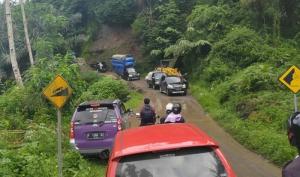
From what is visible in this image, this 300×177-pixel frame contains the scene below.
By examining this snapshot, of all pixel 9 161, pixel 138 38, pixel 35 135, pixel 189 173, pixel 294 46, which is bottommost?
pixel 138 38

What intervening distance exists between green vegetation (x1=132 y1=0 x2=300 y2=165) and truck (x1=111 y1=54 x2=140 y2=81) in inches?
107

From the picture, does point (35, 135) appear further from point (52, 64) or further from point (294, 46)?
point (294, 46)

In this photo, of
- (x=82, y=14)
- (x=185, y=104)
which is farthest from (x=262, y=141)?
(x=82, y=14)

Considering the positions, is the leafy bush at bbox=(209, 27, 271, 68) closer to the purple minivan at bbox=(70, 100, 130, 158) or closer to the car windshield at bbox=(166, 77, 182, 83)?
the car windshield at bbox=(166, 77, 182, 83)

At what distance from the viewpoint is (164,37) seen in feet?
189

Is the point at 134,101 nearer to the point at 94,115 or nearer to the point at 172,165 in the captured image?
the point at 94,115

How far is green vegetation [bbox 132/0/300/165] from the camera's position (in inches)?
740

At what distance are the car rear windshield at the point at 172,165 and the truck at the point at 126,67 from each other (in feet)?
162

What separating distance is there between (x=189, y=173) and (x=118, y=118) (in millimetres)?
8804

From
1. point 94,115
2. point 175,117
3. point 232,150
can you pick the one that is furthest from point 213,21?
point 175,117

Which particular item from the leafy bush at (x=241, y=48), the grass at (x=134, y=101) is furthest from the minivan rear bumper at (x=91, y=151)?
the leafy bush at (x=241, y=48)

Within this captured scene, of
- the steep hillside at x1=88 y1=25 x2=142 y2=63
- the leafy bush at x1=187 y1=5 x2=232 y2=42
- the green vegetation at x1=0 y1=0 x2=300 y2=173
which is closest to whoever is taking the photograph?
the green vegetation at x1=0 y1=0 x2=300 y2=173

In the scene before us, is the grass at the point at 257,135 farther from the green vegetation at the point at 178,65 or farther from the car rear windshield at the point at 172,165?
the car rear windshield at the point at 172,165

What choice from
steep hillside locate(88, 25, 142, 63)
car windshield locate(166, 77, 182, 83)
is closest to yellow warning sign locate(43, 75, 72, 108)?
car windshield locate(166, 77, 182, 83)
